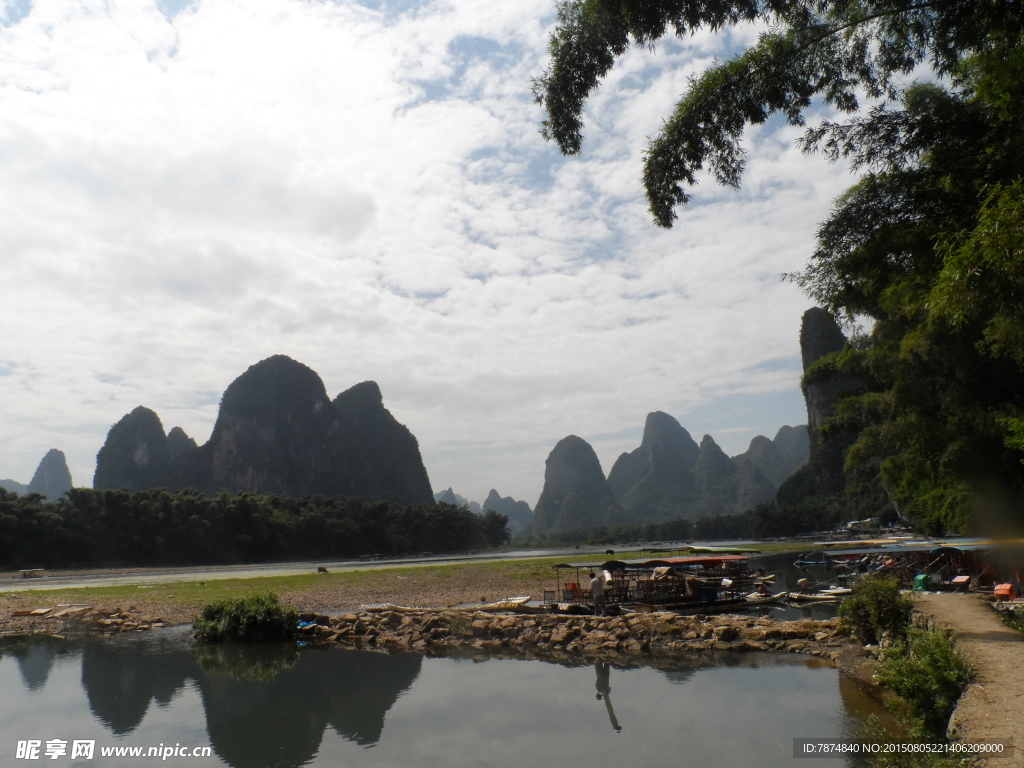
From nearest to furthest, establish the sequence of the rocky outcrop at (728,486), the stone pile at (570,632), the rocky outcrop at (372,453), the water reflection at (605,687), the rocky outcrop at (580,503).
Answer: the water reflection at (605,687) < the stone pile at (570,632) < the rocky outcrop at (372,453) < the rocky outcrop at (728,486) < the rocky outcrop at (580,503)

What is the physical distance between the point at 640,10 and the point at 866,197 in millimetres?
3423

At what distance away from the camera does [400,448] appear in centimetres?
13488

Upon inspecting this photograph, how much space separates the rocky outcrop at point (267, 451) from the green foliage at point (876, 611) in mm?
106522

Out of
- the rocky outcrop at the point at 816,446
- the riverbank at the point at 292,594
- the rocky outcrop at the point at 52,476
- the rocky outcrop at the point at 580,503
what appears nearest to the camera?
the riverbank at the point at 292,594

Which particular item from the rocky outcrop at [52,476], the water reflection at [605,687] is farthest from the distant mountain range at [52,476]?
the water reflection at [605,687]

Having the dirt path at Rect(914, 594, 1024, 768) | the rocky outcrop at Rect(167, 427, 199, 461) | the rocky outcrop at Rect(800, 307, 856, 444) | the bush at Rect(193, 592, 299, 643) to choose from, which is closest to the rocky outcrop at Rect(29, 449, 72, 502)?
the rocky outcrop at Rect(167, 427, 199, 461)

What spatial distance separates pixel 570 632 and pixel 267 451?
362ft

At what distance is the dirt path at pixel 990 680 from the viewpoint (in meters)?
5.10

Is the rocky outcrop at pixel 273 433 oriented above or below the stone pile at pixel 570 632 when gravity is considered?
above

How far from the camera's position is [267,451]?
381 ft

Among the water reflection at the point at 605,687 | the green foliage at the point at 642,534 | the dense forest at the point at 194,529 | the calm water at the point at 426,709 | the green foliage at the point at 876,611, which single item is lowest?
the green foliage at the point at 642,534

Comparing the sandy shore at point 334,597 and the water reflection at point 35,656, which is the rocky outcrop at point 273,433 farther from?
the water reflection at point 35,656

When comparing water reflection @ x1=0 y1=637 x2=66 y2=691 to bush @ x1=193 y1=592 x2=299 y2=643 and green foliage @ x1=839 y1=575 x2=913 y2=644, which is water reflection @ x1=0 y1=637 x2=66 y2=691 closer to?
bush @ x1=193 y1=592 x2=299 y2=643

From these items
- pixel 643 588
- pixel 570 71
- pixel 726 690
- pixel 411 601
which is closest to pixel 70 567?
pixel 411 601
